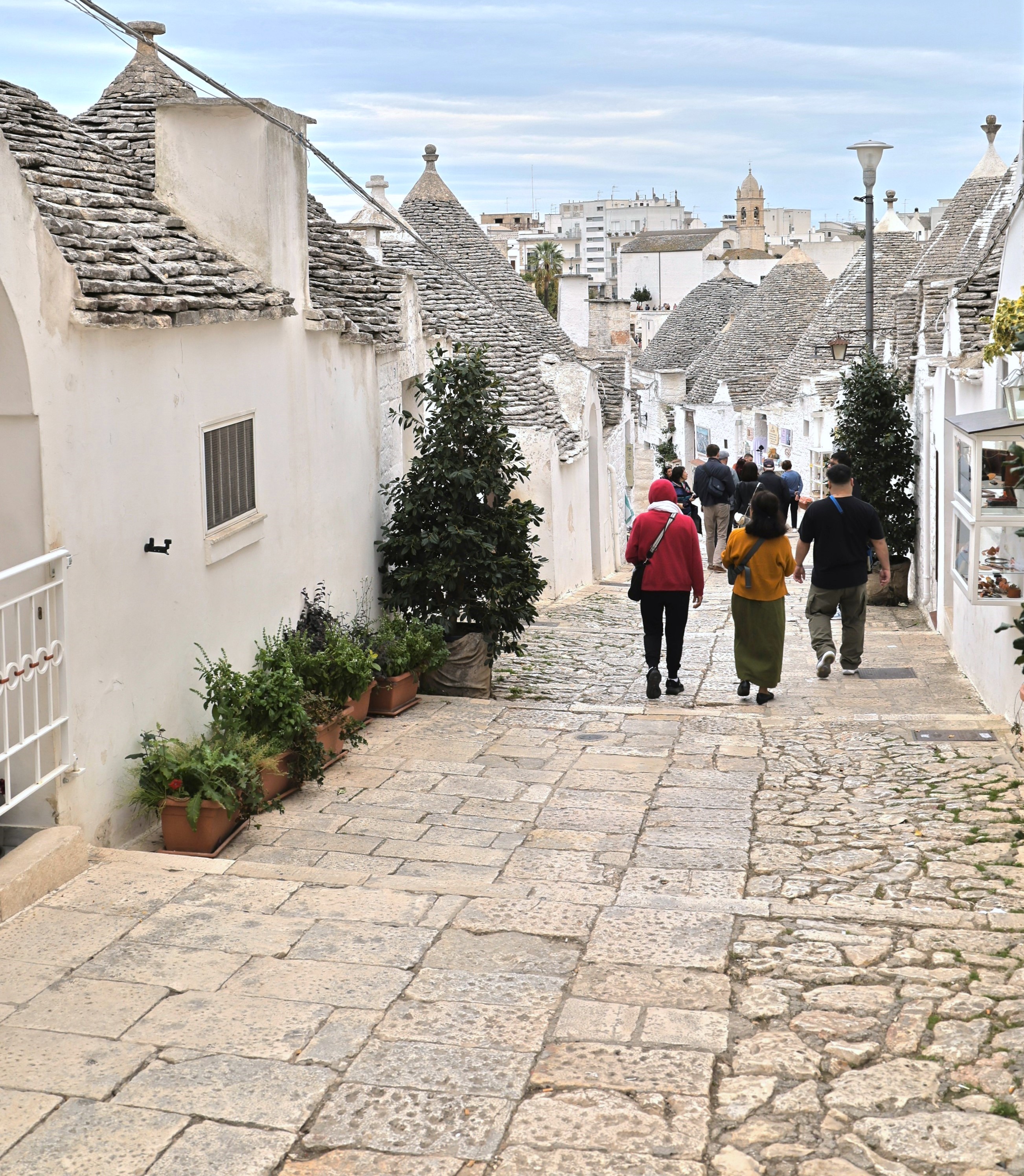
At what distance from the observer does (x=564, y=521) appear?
2138 centimetres

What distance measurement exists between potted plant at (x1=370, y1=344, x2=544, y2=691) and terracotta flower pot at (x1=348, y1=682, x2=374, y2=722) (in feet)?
4.34

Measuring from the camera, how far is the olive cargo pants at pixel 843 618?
34.2ft

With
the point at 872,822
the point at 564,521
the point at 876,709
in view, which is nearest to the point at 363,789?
the point at 872,822

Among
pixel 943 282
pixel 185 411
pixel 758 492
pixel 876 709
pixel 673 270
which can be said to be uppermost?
pixel 673 270

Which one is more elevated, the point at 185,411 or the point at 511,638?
the point at 185,411

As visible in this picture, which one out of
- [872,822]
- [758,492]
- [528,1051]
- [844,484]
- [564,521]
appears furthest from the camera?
[564,521]

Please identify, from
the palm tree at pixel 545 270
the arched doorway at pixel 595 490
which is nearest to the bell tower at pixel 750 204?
the palm tree at pixel 545 270

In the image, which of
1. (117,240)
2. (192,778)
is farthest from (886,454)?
(192,778)

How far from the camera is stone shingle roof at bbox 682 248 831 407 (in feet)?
134

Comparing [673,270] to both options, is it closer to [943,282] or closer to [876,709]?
[943,282]

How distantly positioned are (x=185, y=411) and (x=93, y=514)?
1.13 metres

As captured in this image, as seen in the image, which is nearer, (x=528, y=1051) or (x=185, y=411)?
(x=528, y=1051)

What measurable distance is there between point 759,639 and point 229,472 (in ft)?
14.1

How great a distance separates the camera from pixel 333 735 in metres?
7.59
